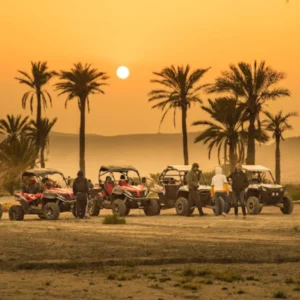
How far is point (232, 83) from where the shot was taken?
69.2m

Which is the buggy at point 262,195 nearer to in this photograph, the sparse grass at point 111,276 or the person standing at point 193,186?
the person standing at point 193,186

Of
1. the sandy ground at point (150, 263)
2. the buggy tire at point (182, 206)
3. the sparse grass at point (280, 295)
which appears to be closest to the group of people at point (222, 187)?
the buggy tire at point (182, 206)

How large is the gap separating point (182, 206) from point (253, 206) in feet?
8.87

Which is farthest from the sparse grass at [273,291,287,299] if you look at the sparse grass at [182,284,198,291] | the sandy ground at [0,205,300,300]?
the sparse grass at [182,284,198,291]

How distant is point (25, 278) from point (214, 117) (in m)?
63.5

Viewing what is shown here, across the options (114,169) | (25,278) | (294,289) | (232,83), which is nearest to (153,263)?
(25,278)

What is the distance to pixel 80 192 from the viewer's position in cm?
3512

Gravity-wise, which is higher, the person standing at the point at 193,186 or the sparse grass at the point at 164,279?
the person standing at the point at 193,186

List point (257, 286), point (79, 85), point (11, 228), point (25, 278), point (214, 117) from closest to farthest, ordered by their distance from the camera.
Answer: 1. point (257, 286)
2. point (25, 278)
3. point (11, 228)
4. point (214, 117)
5. point (79, 85)

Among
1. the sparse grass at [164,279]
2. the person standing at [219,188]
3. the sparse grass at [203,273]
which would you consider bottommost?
the sparse grass at [164,279]

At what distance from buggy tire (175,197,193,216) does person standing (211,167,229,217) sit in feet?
6.43

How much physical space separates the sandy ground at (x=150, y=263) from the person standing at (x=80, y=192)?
627cm

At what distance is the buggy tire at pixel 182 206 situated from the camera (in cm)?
3803

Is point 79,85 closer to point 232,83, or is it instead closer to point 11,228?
point 232,83
